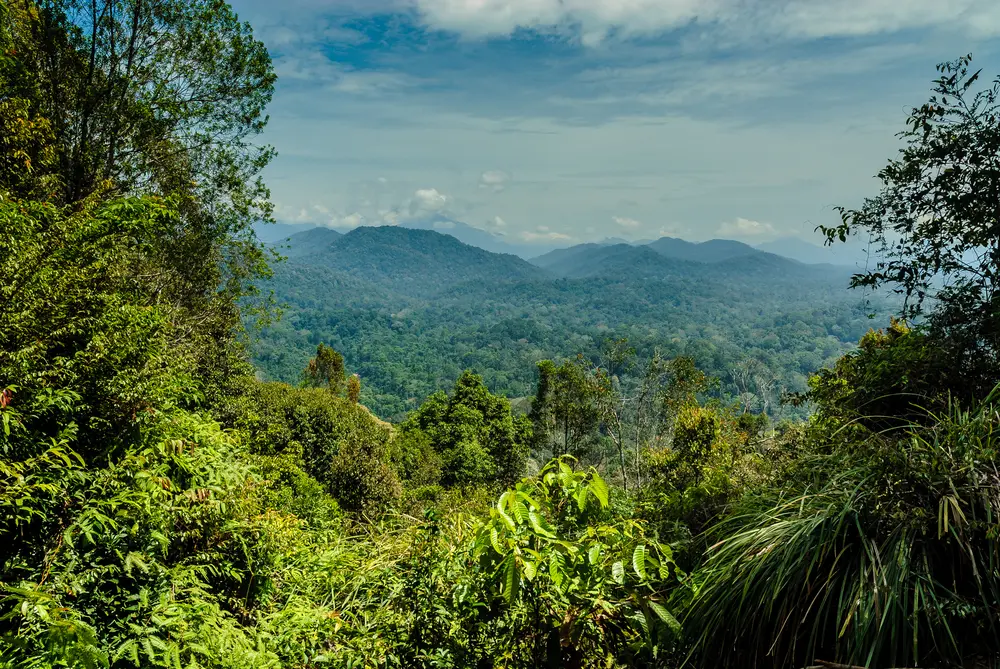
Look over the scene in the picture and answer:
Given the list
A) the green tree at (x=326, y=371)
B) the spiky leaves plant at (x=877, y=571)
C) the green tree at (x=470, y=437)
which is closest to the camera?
the spiky leaves plant at (x=877, y=571)

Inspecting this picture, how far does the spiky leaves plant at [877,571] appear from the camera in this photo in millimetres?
1622

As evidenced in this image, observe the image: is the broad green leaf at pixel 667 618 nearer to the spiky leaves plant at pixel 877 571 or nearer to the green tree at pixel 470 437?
the spiky leaves plant at pixel 877 571

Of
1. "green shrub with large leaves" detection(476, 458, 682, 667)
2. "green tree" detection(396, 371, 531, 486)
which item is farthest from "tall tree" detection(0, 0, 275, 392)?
"green tree" detection(396, 371, 531, 486)

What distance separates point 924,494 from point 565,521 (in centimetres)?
131

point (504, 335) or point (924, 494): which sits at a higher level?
point (924, 494)

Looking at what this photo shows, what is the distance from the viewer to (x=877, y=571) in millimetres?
1740

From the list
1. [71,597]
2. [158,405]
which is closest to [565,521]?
[71,597]

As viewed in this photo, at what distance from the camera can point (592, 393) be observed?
2338 cm

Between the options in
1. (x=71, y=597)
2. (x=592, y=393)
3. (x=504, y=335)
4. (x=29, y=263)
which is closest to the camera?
(x=71, y=597)

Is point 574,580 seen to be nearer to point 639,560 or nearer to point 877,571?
point 639,560

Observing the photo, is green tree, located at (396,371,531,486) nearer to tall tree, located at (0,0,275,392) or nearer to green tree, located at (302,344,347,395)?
green tree, located at (302,344,347,395)

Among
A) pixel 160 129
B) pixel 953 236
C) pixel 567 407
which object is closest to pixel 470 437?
pixel 567 407

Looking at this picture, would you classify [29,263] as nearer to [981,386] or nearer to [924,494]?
[924,494]

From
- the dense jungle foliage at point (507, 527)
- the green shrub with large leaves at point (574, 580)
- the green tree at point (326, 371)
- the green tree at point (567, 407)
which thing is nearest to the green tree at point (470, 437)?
the green tree at point (567, 407)
